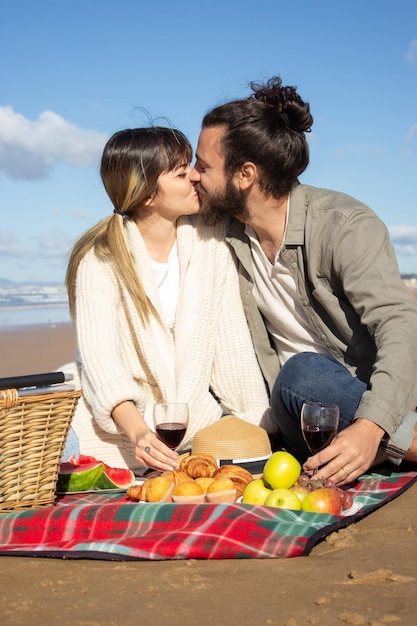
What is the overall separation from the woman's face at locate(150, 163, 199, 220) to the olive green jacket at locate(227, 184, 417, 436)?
0.44m

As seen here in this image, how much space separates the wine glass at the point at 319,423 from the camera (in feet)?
10.3

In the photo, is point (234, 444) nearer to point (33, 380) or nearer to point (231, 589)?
point (33, 380)

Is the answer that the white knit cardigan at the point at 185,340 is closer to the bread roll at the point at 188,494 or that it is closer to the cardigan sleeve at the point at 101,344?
the cardigan sleeve at the point at 101,344

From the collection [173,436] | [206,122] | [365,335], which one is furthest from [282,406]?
[206,122]

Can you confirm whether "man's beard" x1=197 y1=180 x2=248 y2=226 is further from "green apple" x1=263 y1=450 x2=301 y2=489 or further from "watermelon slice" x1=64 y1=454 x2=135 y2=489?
"green apple" x1=263 y1=450 x2=301 y2=489

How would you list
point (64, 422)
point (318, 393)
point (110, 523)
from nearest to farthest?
Result: point (110, 523)
point (64, 422)
point (318, 393)

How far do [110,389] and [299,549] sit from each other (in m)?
1.59

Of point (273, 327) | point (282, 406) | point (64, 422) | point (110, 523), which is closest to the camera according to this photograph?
point (110, 523)

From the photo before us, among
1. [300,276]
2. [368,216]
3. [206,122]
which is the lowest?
[300,276]

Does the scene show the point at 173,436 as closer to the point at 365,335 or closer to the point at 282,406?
the point at 282,406

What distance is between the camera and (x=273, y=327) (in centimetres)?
451

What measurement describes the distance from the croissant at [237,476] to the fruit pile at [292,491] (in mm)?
68

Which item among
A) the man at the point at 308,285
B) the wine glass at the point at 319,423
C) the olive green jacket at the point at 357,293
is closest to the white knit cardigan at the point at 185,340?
the man at the point at 308,285

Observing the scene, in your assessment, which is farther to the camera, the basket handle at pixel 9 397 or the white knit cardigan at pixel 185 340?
the white knit cardigan at pixel 185 340
